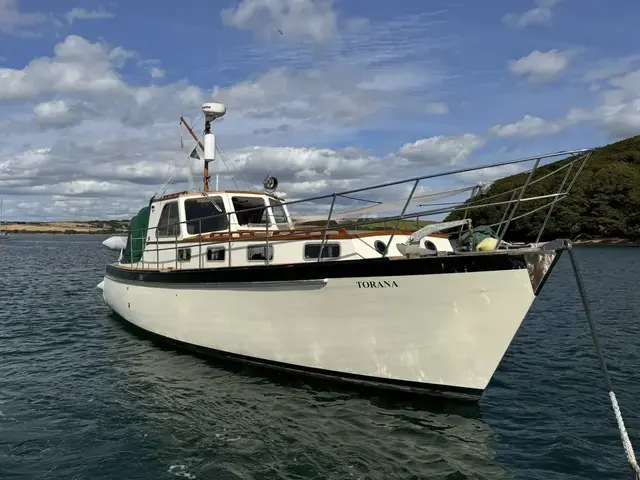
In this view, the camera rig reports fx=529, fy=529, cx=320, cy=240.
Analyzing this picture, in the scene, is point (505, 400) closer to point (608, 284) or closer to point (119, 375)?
point (119, 375)

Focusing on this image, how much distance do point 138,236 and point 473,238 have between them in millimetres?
10446

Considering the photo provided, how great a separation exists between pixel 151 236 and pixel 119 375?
14.6 feet

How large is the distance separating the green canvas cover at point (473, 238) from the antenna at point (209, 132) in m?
8.53

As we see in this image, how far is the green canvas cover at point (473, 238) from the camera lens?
8234 millimetres

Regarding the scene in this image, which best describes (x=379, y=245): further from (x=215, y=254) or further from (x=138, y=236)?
(x=138, y=236)

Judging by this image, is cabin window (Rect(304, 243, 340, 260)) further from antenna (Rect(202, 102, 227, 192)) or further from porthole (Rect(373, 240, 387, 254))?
antenna (Rect(202, 102, 227, 192))

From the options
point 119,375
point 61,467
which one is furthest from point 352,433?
point 119,375

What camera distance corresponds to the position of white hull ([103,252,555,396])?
7.81m

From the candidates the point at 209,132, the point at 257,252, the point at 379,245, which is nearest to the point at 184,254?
the point at 257,252

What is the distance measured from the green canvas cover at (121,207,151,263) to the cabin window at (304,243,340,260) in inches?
240

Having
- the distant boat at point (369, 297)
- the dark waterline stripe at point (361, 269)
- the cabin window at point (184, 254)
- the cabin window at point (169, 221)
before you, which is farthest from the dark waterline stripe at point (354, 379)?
the cabin window at point (169, 221)

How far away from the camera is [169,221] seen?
44.2 ft

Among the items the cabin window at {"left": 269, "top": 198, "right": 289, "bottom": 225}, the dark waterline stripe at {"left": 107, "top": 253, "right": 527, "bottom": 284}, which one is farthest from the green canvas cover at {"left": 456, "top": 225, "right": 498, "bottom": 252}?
the cabin window at {"left": 269, "top": 198, "right": 289, "bottom": 225}

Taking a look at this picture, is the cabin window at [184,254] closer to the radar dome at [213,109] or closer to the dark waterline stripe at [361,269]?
the dark waterline stripe at [361,269]
